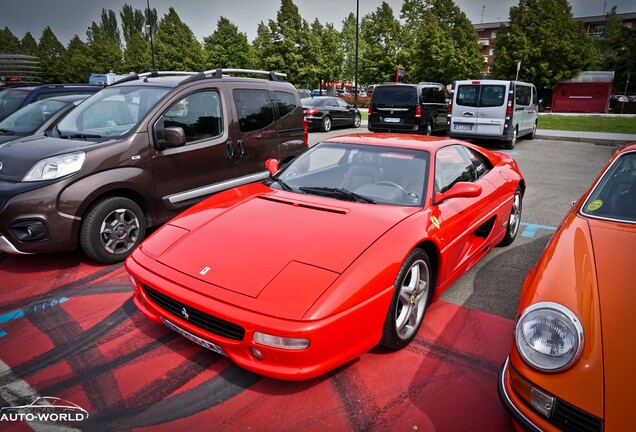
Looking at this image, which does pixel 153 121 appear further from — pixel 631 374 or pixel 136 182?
pixel 631 374

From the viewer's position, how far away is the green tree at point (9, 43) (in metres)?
63.7

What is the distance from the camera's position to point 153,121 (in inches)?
175

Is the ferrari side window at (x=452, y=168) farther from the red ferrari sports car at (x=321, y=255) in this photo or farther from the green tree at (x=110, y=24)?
the green tree at (x=110, y=24)

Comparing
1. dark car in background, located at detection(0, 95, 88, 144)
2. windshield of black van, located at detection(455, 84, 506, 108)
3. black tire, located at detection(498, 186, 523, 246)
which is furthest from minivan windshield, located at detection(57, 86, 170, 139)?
windshield of black van, located at detection(455, 84, 506, 108)

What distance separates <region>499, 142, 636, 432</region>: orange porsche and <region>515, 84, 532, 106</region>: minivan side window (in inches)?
453

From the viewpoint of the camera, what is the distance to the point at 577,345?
1737 mm

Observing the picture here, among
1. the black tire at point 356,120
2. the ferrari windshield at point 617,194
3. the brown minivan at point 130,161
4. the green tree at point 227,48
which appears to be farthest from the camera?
the green tree at point 227,48

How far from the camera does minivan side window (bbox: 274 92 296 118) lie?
6.09m

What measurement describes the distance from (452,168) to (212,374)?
258cm

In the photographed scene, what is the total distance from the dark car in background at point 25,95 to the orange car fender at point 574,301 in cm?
907

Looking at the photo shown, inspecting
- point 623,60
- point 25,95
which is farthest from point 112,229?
point 623,60

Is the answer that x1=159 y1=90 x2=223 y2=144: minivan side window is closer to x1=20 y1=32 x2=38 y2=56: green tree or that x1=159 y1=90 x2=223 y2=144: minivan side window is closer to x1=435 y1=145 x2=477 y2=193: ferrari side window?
x1=435 y1=145 x2=477 y2=193: ferrari side window

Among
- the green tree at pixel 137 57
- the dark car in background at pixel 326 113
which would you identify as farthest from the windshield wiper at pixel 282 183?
the green tree at pixel 137 57

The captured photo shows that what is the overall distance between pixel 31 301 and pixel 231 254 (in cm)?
218
